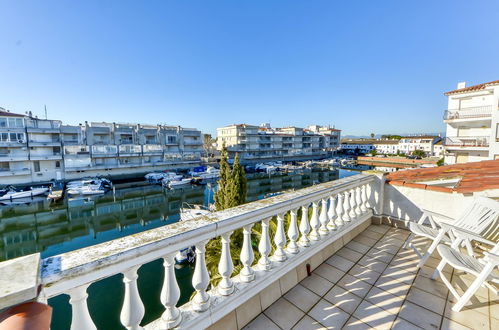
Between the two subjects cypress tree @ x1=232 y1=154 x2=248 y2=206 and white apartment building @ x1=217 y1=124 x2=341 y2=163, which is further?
white apartment building @ x1=217 y1=124 x2=341 y2=163

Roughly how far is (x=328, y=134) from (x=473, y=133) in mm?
46734

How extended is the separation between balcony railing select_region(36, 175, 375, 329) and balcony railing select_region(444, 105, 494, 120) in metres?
24.0

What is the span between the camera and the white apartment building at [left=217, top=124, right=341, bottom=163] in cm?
4757

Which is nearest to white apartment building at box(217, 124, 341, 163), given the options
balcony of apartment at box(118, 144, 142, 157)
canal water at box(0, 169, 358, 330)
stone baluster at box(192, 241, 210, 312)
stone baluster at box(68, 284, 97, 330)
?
balcony of apartment at box(118, 144, 142, 157)

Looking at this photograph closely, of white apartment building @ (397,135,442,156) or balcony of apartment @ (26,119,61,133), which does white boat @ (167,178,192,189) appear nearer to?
balcony of apartment @ (26,119,61,133)

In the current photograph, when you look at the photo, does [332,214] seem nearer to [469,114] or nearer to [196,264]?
[196,264]

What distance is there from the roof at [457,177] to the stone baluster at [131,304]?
4522 mm

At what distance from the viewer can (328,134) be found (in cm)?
6512

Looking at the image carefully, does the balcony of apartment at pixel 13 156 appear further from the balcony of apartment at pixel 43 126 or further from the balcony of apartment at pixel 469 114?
the balcony of apartment at pixel 469 114

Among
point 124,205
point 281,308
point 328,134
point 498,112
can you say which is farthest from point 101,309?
point 328,134

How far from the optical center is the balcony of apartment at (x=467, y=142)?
17.7 metres

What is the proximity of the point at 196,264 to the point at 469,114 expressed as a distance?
87.5ft

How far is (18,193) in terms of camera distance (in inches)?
911

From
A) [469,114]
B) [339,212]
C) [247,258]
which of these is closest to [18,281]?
[247,258]
